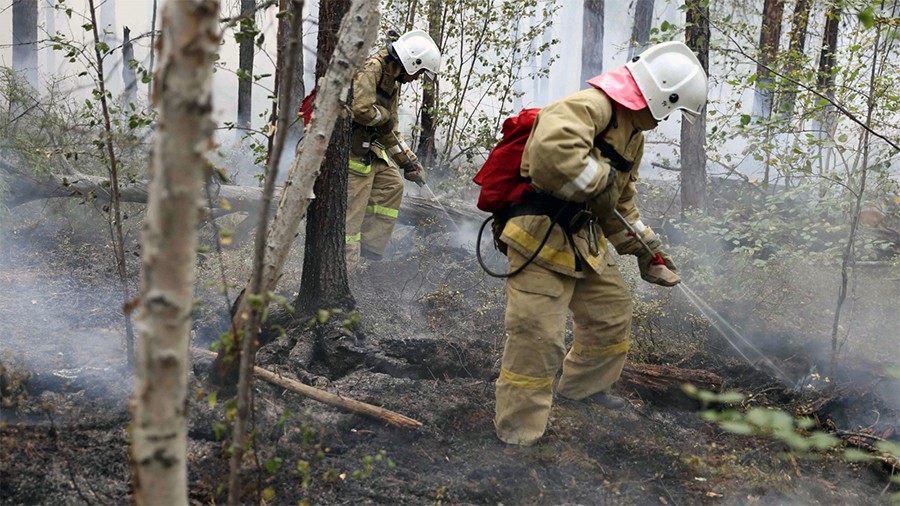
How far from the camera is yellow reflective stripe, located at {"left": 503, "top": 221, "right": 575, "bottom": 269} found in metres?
3.51

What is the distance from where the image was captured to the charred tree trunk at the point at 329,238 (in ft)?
15.2

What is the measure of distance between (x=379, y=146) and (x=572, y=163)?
325cm

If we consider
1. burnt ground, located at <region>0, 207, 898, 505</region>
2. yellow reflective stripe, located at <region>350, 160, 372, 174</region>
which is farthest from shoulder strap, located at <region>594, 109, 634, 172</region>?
yellow reflective stripe, located at <region>350, 160, 372, 174</region>

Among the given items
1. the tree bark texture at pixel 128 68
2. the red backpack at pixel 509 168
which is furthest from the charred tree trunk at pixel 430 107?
the red backpack at pixel 509 168

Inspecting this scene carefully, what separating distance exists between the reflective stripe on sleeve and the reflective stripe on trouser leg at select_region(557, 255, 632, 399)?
0.64 meters

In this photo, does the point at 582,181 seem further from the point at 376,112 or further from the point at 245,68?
the point at 245,68

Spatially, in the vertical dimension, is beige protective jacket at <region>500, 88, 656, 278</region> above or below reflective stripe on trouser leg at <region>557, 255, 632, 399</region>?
above

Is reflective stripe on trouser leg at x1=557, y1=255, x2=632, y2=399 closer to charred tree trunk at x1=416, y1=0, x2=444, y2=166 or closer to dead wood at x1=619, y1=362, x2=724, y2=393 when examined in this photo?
dead wood at x1=619, y1=362, x2=724, y2=393

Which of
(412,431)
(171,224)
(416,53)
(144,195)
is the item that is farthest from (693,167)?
(171,224)

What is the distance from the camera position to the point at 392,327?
17.7 ft

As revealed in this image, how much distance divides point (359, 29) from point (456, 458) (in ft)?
6.28

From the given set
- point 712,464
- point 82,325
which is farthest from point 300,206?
point 82,325

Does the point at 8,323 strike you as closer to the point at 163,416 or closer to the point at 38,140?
the point at 38,140

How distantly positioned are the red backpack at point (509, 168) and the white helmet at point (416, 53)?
6.81 feet
